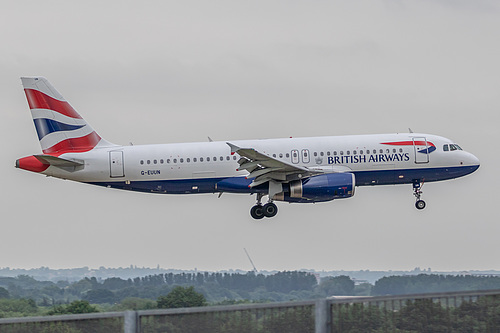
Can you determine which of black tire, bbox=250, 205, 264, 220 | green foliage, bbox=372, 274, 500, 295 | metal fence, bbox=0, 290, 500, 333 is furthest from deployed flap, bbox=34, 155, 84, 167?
metal fence, bbox=0, 290, 500, 333

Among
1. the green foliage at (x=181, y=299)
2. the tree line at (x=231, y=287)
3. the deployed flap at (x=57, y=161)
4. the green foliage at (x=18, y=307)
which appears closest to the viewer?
the green foliage at (x=181, y=299)

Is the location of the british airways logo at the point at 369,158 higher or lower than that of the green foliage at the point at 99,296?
higher

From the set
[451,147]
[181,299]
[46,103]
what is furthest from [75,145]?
[451,147]

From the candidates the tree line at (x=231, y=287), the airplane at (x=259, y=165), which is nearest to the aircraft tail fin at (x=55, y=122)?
the airplane at (x=259, y=165)

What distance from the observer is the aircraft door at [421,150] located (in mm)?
47875

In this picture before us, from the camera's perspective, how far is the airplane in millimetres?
46938

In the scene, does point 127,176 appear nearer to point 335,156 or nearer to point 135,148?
point 135,148

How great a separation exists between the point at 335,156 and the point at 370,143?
2.29 metres

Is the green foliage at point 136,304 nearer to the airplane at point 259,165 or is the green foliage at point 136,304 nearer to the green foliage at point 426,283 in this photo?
the green foliage at point 426,283

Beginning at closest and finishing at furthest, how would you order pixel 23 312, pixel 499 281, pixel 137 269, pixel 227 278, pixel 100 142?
pixel 23 312 → pixel 499 281 → pixel 227 278 → pixel 137 269 → pixel 100 142

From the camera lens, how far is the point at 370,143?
4741 cm

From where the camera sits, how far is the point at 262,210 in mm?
48938

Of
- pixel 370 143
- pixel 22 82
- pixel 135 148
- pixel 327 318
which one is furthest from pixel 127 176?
pixel 327 318

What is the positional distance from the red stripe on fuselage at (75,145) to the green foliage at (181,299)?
1841cm
